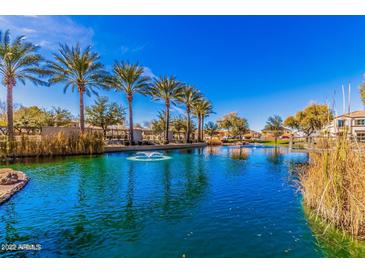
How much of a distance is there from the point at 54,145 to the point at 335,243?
19891 millimetres

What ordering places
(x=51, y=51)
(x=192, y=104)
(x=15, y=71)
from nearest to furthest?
(x=15, y=71) < (x=51, y=51) < (x=192, y=104)

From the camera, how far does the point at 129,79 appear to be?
25531mm

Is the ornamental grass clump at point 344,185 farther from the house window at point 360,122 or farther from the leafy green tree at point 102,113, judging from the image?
the house window at point 360,122

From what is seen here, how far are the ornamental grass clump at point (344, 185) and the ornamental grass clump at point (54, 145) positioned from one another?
19410mm

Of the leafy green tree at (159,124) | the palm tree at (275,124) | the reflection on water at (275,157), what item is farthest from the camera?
the palm tree at (275,124)

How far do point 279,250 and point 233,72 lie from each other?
29963mm

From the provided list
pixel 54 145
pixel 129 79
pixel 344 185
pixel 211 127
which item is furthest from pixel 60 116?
pixel 344 185

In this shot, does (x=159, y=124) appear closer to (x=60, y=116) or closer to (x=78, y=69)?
(x=60, y=116)

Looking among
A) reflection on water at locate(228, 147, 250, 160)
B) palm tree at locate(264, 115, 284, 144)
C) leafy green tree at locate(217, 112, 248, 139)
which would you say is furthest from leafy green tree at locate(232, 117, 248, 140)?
reflection on water at locate(228, 147, 250, 160)

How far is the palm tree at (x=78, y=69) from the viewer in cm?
2062

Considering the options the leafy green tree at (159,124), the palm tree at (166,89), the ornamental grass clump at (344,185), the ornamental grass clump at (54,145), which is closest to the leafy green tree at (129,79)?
the palm tree at (166,89)

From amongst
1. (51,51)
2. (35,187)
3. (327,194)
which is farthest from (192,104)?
(327,194)

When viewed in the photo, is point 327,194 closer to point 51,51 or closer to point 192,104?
point 51,51
